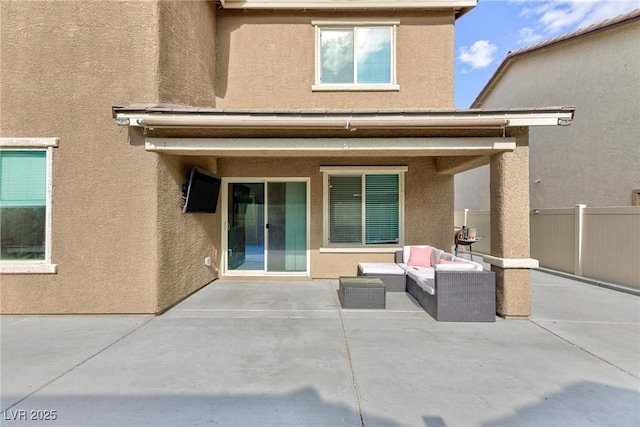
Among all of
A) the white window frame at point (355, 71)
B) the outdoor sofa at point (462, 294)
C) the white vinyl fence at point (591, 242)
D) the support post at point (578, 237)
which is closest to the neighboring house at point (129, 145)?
the outdoor sofa at point (462, 294)

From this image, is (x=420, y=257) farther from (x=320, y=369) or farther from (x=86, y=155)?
(x=86, y=155)

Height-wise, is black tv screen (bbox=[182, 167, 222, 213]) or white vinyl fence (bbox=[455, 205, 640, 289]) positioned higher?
black tv screen (bbox=[182, 167, 222, 213])

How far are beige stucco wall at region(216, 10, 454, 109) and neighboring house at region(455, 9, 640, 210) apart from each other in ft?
20.5

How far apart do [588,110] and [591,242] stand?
5.49m

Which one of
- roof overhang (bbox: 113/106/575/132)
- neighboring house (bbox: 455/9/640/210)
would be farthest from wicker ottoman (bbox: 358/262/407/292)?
neighboring house (bbox: 455/9/640/210)

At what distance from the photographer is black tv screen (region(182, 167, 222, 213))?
6.14 m

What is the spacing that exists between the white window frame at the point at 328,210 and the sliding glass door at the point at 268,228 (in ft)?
1.81

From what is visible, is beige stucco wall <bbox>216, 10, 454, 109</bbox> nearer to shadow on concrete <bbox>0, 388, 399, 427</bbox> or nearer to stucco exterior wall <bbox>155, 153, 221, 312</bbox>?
stucco exterior wall <bbox>155, 153, 221, 312</bbox>

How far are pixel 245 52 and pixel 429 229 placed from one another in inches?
280

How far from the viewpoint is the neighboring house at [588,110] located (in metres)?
9.22

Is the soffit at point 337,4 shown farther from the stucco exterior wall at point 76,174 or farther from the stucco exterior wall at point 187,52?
the stucco exterior wall at point 76,174

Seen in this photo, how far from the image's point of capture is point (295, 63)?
26.7 feet

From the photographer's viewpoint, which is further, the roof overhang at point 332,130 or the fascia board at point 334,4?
the fascia board at point 334,4

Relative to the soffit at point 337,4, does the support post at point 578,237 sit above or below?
below
